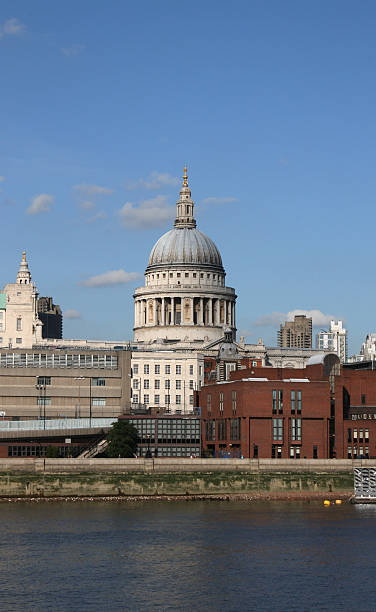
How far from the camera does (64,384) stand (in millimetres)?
186625

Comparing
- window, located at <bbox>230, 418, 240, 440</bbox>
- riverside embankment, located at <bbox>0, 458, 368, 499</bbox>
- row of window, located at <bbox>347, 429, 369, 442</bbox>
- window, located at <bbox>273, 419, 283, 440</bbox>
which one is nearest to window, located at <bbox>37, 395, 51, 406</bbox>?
window, located at <bbox>230, 418, 240, 440</bbox>

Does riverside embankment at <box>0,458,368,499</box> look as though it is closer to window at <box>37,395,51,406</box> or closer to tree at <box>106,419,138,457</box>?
tree at <box>106,419,138,457</box>

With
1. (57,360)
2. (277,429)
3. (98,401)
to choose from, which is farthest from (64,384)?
(277,429)

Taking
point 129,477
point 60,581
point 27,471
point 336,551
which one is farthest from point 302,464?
point 60,581

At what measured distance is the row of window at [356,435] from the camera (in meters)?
149

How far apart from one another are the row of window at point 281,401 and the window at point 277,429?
1034mm

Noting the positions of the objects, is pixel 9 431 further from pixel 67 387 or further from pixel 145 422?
pixel 67 387

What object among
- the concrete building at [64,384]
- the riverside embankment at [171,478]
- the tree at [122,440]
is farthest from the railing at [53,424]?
the riverside embankment at [171,478]

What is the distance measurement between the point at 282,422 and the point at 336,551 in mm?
54487

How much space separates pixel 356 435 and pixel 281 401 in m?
9.97

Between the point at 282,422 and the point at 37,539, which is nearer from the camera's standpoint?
the point at 37,539

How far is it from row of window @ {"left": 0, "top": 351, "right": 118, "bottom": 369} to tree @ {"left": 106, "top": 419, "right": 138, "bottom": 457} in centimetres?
3607

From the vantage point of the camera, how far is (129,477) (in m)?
136

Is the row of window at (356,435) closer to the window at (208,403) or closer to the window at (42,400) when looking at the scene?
the window at (208,403)
